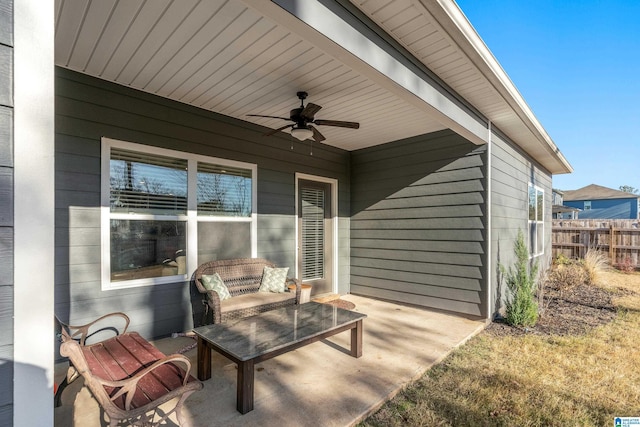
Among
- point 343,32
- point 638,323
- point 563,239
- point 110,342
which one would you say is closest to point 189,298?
point 110,342

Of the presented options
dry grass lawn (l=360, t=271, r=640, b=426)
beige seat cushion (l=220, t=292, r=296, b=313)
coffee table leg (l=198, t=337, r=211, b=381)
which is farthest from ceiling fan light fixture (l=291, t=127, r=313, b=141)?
dry grass lawn (l=360, t=271, r=640, b=426)

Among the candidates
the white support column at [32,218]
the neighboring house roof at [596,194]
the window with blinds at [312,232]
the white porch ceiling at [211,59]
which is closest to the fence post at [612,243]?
the white porch ceiling at [211,59]

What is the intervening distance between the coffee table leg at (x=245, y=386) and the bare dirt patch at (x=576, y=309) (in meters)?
3.25

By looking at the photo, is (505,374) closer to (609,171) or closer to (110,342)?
(110,342)

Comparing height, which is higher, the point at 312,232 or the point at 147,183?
the point at 147,183

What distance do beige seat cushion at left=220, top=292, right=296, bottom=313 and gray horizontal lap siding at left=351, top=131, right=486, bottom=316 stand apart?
6.89 ft

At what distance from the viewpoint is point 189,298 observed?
3.82 m

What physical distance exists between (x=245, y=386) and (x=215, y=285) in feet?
5.51

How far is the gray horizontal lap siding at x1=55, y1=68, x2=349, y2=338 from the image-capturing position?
301 cm

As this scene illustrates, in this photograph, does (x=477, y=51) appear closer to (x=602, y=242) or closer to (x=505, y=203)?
(x=505, y=203)

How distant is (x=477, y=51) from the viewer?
273 cm

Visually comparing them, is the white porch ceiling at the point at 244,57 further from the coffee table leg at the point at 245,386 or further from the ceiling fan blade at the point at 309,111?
the coffee table leg at the point at 245,386

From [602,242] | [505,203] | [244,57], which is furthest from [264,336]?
[602,242]

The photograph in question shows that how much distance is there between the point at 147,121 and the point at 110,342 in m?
2.37
